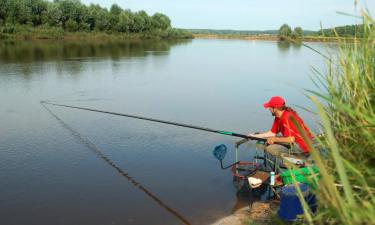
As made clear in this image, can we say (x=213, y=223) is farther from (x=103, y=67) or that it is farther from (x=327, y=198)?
(x=103, y=67)

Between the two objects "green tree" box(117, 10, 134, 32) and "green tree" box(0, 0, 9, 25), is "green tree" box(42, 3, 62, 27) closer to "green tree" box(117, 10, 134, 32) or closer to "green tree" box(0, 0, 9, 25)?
"green tree" box(0, 0, 9, 25)

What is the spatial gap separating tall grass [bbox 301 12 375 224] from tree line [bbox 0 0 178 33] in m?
61.2

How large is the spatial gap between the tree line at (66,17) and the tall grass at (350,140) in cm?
6123

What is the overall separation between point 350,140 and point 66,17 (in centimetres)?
7153

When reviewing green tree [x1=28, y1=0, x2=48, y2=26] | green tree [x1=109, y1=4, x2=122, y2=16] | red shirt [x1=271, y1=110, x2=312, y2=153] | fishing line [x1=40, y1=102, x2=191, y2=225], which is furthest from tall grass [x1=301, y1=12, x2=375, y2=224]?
green tree [x1=109, y1=4, x2=122, y2=16]

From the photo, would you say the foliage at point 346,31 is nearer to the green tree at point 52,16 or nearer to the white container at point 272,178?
the white container at point 272,178

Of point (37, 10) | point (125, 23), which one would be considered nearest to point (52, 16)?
point (37, 10)

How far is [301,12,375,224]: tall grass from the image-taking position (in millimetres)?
1694

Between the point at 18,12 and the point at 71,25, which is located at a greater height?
the point at 18,12

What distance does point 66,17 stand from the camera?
68.4 m

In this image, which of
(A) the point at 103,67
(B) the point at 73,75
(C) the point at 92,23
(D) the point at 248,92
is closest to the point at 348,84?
(D) the point at 248,92

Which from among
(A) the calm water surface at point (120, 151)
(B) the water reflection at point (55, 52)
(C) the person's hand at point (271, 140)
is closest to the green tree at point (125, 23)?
(B) the water reflection at point (55, 52)

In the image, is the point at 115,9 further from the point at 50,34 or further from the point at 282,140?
the point at 282,140

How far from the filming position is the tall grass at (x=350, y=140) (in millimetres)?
1694
